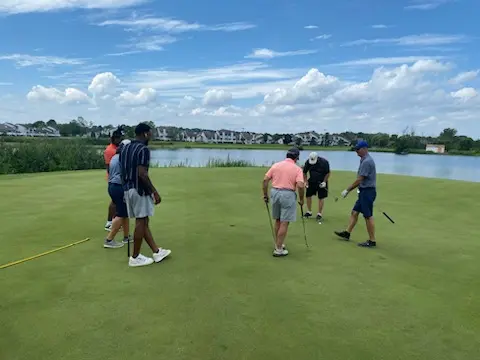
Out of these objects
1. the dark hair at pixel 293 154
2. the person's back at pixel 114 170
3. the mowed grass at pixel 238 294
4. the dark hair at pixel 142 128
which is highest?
the dark hair at pixel 142 128

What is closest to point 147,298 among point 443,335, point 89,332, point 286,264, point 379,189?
point 89,332

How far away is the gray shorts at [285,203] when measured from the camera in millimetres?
7926

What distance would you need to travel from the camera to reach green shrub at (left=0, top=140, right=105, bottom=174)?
2991 cm

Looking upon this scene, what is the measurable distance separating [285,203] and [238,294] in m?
2.42

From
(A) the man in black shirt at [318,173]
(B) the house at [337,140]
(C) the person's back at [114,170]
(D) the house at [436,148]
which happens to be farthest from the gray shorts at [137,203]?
(B) the house at [337,140]

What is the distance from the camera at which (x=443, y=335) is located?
487cm

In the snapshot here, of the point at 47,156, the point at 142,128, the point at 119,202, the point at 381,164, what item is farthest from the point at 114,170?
the point at 381,164

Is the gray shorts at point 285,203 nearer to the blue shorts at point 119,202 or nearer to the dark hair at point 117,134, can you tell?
the blue shorts at point 119,202

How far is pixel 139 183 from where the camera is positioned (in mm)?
6820

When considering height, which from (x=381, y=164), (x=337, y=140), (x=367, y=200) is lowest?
(x=381, y=164)

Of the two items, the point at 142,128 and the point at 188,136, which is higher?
the point at 142,128

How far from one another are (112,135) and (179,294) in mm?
3953

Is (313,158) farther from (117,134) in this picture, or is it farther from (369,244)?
(117,134)

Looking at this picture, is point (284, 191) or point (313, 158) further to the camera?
point (313, 158)
